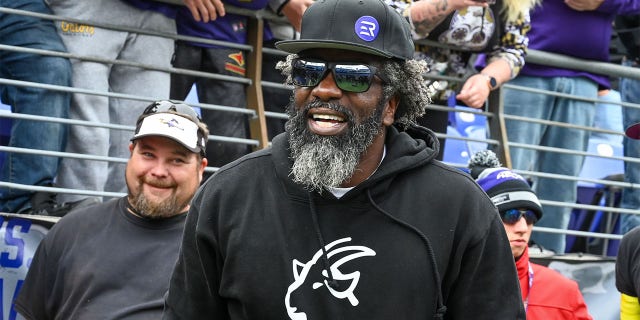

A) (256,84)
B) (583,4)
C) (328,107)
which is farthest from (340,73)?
(583,4)

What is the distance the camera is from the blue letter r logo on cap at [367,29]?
3.34m

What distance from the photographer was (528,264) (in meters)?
5.50

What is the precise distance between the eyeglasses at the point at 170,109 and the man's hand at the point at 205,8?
0.70m

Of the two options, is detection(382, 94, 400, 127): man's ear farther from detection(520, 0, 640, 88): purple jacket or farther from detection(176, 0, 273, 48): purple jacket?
detection(520, 0, 640, 88): purple jacket

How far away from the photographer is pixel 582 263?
22.6 ft

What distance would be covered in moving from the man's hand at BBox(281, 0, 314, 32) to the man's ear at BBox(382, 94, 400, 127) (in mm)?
2559

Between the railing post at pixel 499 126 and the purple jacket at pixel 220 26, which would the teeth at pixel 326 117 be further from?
the railing post at pixel 499 126

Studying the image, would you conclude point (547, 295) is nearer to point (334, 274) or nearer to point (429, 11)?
point (429, 11)

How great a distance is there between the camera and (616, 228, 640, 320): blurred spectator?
19.1ft

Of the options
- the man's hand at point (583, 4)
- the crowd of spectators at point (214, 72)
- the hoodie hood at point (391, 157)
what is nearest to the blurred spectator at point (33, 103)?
the crowd of spectators at point (214, 72)

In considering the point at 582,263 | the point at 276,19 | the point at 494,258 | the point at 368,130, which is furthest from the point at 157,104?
the point at 582,263

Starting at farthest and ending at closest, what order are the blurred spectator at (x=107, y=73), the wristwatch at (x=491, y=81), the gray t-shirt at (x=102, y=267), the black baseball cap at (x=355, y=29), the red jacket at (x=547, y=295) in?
the wristwatch at (x=491, y=81) < the blurred spectator at (x=107, y=73) < the red jacket at (x=547, y=295) < the gray t-shirt at (x=102, y=267) < the black baseball cap at (x=355, y=29)

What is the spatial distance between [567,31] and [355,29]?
4.25 m

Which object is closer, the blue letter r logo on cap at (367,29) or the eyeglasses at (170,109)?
the blue letter r logo on cap at (367,29)
